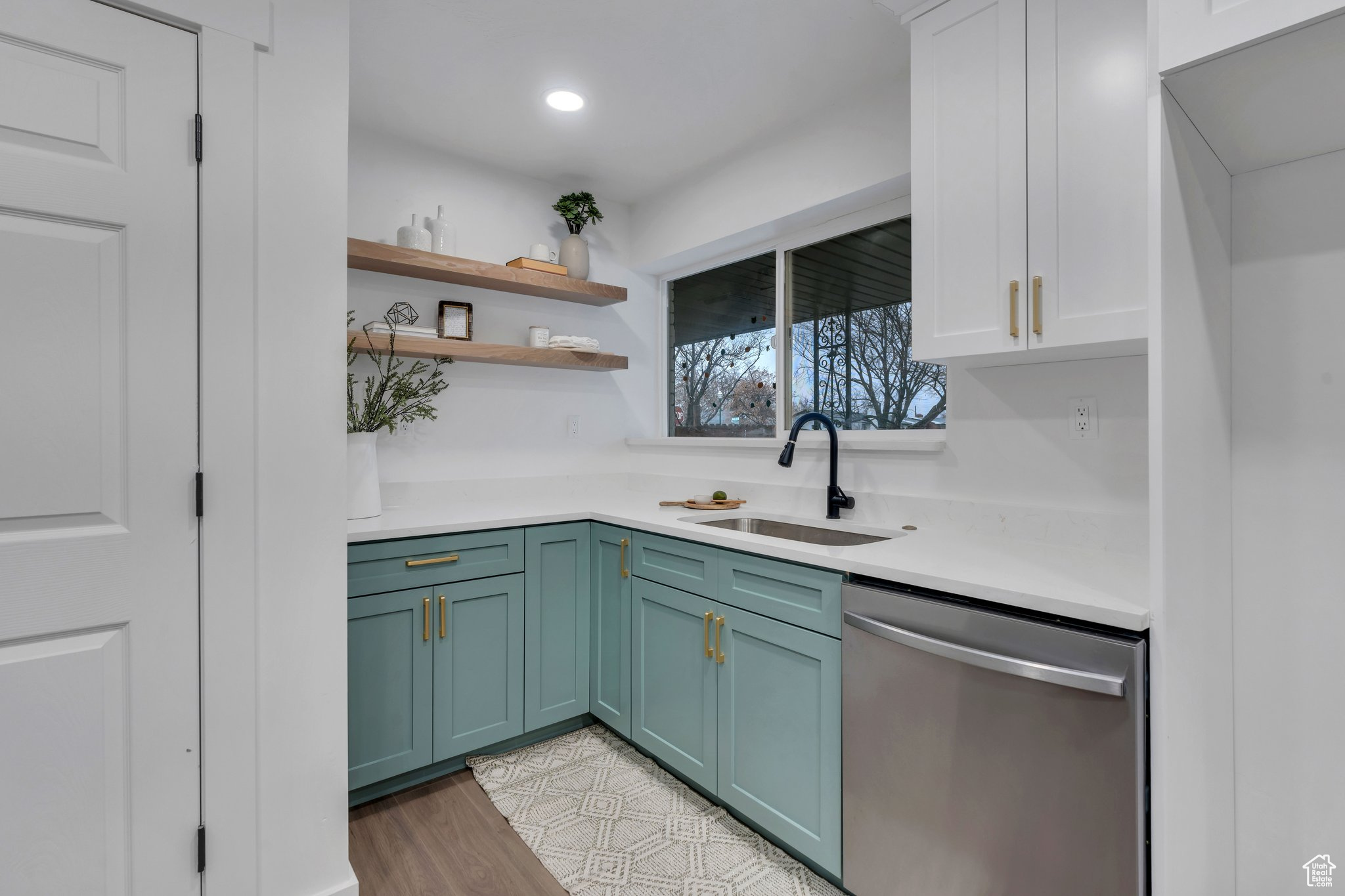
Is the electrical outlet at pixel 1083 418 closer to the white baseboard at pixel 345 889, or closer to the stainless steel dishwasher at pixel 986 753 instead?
the stainless steel dishwasher at pixel 986 753

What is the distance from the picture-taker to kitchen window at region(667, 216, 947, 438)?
7.70 feet

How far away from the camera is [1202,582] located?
1150 millimetres

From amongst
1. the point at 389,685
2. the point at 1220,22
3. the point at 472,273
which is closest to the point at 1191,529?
the point at 1220,22

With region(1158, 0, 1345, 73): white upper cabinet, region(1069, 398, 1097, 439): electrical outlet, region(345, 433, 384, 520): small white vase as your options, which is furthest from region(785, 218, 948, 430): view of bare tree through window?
region(345, 433, 384, 520): small white vase

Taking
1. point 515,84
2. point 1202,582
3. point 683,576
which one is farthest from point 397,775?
point 515,84

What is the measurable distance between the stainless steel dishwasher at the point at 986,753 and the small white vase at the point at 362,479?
1.69 m

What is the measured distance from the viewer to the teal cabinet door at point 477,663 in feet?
6.94

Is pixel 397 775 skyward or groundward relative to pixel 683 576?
groundward

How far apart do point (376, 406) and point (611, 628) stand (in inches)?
49.8

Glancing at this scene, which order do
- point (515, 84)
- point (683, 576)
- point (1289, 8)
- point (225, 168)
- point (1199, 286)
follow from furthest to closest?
point (515, 84), point (683, 576), point (225, 168), point (1199, 286), point (1289, 8)

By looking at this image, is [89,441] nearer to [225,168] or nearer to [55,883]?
[225,168]

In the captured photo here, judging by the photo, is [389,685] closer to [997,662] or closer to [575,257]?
[997,662]

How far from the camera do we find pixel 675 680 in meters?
2.09

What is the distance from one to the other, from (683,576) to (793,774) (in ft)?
2.19
